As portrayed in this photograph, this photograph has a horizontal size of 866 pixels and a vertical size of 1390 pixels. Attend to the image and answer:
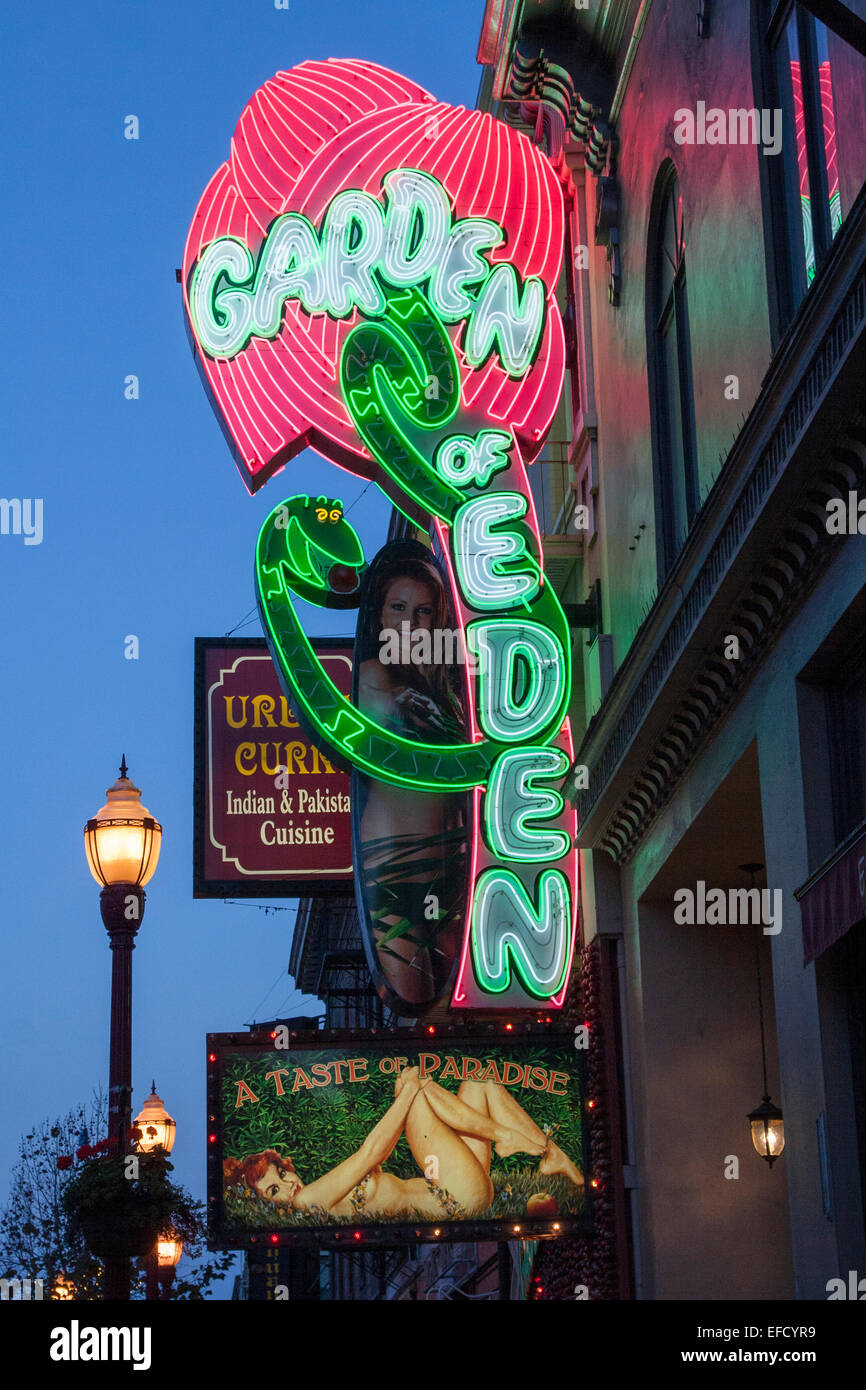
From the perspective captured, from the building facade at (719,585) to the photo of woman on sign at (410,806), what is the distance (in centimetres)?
148

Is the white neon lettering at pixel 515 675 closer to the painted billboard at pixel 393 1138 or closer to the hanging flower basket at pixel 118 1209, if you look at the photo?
the painted billboard at pixel 393 1138

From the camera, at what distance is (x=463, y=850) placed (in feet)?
63.4

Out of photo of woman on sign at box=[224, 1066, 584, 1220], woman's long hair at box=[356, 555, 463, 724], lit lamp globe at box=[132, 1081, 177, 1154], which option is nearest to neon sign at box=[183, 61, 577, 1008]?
woman's long hair at box=[356, 555, 463, 724]

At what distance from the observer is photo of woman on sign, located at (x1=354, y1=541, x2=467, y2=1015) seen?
1891 cm

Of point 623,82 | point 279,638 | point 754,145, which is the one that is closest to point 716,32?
point 754,145

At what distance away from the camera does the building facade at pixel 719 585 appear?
38.1ft

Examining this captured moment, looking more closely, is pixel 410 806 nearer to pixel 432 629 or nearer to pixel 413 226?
pixel 432 629

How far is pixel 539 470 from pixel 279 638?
6.73m

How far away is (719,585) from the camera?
42.4 ft

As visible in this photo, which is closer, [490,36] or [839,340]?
[839,340]

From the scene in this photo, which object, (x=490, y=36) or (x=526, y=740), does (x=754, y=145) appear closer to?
(x=526, y=740)

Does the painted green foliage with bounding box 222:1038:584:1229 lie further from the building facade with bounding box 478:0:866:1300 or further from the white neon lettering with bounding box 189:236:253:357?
the white neon lettering with bounding box 189:236:253:357
